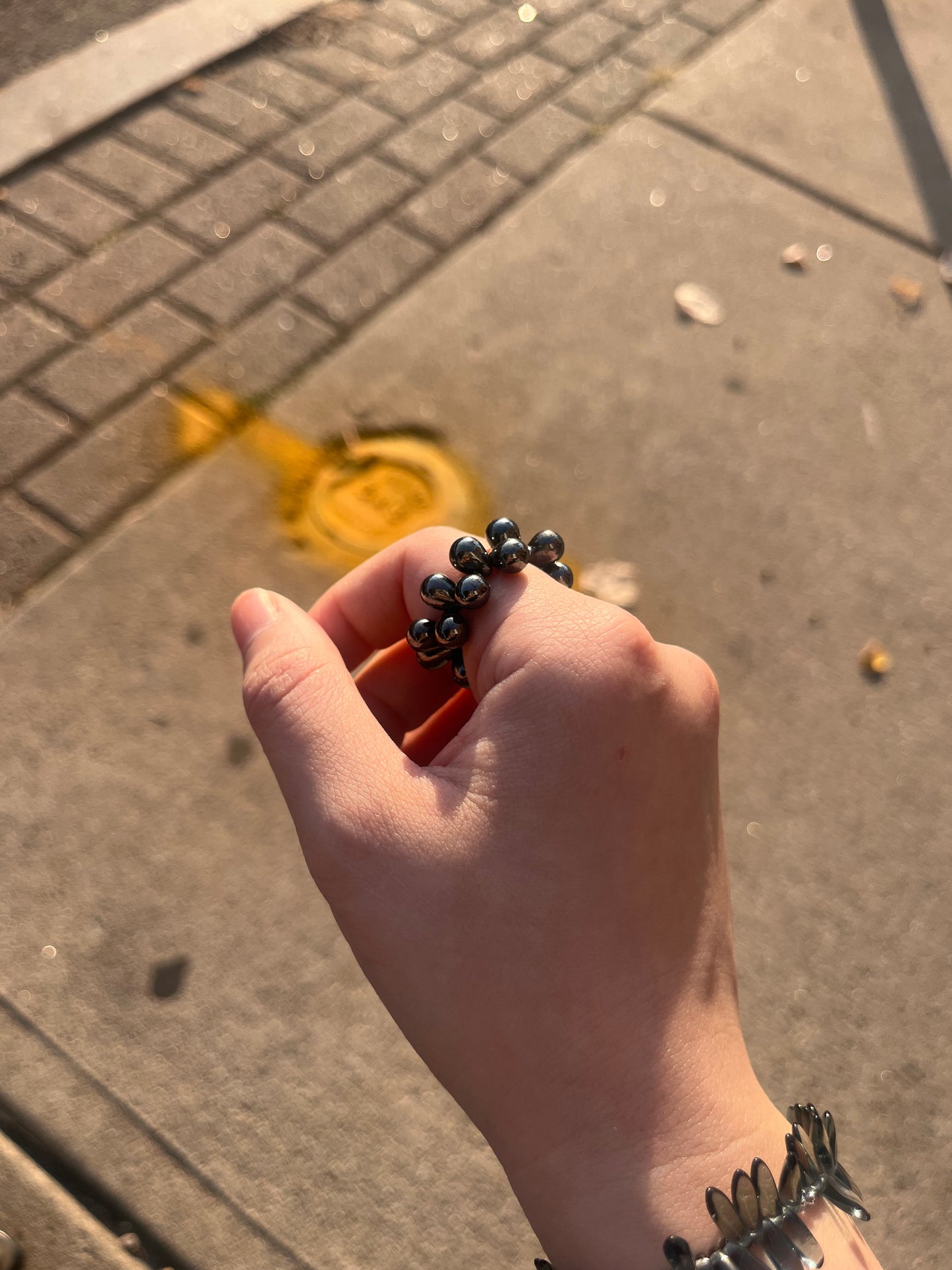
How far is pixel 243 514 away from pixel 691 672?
167 cm

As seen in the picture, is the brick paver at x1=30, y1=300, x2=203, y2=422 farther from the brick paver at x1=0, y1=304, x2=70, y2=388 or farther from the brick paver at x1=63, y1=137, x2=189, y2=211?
the brick paver at x1=63, y1=137, x2=189, y2=211

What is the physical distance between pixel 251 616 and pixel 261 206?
7.80ft

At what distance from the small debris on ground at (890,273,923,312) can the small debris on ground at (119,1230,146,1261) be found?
347cm

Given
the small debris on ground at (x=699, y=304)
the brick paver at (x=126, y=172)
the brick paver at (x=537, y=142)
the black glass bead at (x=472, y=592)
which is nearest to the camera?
the black glass bead at (x=472, y=592)

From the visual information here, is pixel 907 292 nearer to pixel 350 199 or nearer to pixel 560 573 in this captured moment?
pixel 350 199

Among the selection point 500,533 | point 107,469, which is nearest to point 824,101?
point 107,469

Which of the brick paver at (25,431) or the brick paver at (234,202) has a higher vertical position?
the brick paver at (234,202)

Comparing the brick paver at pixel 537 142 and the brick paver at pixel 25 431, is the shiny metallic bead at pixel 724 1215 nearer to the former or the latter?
the brick paver at pixel 25 431

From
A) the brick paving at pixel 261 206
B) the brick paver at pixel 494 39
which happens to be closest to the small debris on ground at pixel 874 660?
the brick paving at pixel 261 206

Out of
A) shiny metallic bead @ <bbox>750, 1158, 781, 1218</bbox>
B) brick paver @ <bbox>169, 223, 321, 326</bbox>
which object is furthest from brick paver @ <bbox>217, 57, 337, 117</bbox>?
shiny metallic bead @ <bbox>750, 1158, 781, 1218</bbox>

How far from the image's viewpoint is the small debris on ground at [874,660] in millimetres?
2689

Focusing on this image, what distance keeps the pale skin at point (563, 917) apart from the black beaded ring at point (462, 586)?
0.20 feet

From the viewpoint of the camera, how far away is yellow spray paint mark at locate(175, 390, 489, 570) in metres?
2.81

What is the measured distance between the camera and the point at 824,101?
4.16 m
